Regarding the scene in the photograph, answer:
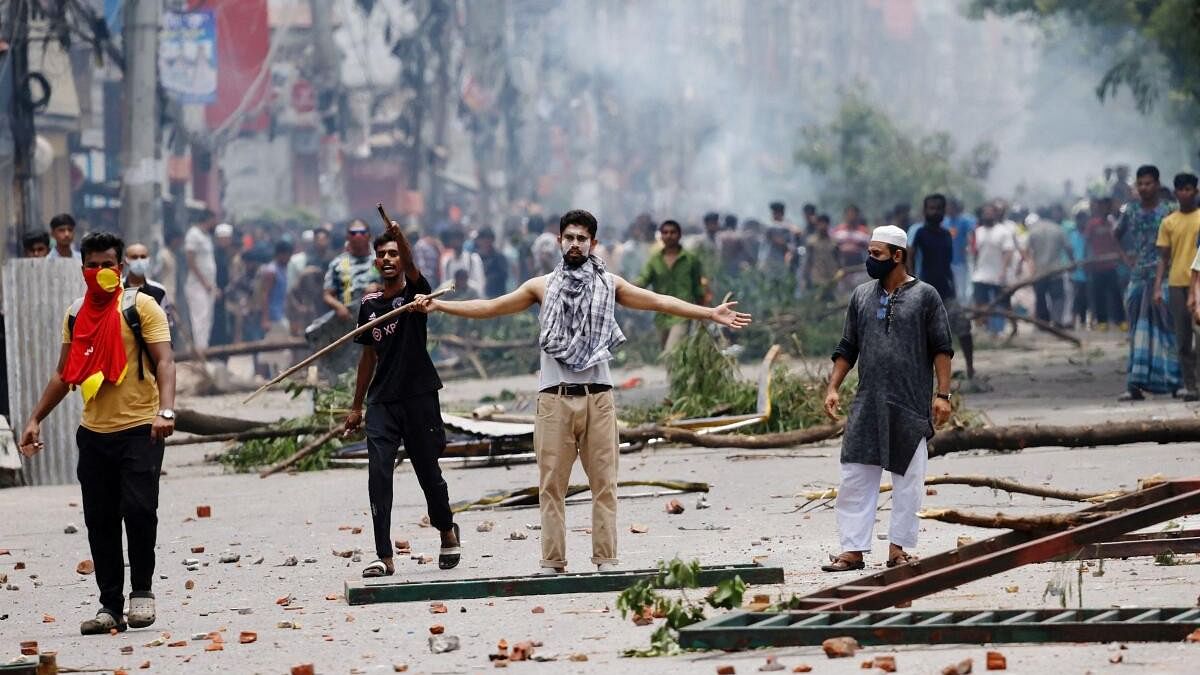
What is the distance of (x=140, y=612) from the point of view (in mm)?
8055

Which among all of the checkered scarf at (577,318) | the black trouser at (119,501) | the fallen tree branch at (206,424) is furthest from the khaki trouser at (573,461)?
the fallen tree branch at (206,424)

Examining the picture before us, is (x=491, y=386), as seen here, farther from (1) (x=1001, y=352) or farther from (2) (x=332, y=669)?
(2) (x=332, y=669)

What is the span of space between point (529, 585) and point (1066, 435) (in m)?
3.59

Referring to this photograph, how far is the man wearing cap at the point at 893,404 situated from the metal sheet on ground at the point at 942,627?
1843mm

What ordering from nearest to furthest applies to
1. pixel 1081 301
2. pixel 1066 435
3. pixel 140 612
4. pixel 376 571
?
pixel 140 612
pixel 376 571
pixel 1066 435
pixel 1081 301

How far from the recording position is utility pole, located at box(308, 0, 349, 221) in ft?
157

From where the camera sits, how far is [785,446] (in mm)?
12453

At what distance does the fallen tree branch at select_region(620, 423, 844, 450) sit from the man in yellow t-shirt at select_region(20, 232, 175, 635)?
15.6ft

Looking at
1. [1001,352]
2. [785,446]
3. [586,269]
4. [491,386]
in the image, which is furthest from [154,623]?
[1001,352]

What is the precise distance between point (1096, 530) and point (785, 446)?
5483 millimetres

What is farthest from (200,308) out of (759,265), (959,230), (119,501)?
(119,501)

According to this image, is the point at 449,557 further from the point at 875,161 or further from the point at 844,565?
the point at 875,161

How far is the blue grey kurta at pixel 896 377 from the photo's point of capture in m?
8.62

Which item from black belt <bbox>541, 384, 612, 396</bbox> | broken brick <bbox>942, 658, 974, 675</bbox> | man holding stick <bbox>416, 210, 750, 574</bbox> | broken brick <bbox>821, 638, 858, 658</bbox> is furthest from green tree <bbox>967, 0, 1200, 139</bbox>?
broken brick <bbox>942, 658, 974, 675</bbox>
